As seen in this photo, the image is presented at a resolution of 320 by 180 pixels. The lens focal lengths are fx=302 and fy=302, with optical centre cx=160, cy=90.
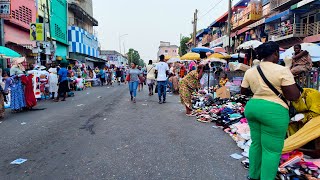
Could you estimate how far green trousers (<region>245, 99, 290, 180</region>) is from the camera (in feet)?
10.3

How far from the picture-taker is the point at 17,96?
32.7 feet

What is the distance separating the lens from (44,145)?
5531mm

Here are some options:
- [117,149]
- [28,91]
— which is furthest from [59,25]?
[117,149]

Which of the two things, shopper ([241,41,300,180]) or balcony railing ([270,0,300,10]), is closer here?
shopper ([241,41,300,180])

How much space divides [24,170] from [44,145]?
132cm

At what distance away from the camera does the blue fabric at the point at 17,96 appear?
9.91 meters

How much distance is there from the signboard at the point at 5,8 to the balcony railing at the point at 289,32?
66.2ft

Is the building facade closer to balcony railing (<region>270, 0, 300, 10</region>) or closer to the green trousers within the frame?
balcony railing (<region>270, 0, 300, 10</region>)

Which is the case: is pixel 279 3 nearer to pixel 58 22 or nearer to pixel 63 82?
pixel 63 82

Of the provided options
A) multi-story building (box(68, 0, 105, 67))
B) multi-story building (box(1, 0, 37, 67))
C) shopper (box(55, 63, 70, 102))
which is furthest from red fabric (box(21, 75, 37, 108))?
multi-story building (box(68, 0, 105, 67))

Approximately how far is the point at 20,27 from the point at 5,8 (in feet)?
13.4

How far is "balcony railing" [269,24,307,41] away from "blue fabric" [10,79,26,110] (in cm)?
2063

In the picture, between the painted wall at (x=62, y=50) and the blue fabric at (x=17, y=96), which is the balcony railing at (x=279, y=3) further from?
the blue fabric at (x=17, y=96)

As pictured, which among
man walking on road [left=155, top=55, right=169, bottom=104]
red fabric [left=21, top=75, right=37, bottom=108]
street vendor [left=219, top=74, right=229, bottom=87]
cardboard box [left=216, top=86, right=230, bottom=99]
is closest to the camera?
red fabric [left=21, top=75, right=37, bottom=108]
